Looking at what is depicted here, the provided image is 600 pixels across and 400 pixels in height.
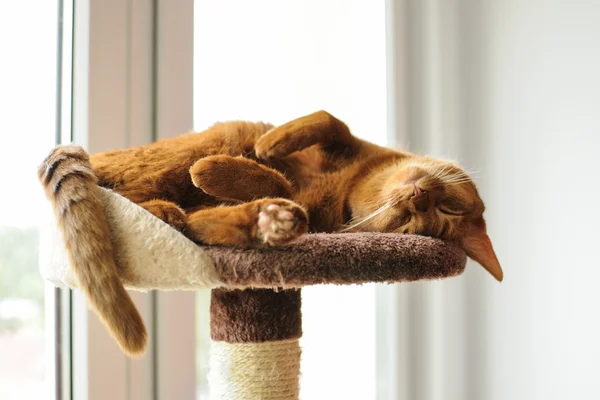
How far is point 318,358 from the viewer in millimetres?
2328

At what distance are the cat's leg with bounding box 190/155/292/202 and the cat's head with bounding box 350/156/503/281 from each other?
0.24 meters

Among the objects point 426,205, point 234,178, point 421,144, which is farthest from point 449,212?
point 421,144

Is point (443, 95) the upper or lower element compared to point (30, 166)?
upper

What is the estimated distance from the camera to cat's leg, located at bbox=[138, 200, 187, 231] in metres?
0.88

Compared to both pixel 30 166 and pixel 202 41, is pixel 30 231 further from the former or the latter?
pixel 202 41

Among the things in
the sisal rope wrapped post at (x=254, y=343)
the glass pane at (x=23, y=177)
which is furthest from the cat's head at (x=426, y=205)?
the glass pane at (x=23, y=177)

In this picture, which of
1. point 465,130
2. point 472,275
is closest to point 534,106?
point 465,130

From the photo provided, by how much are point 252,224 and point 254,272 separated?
0.06 m

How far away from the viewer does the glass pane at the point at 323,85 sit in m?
2.02

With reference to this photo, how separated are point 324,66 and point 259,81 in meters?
0.36

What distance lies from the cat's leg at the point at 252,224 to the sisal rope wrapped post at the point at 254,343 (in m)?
0.18

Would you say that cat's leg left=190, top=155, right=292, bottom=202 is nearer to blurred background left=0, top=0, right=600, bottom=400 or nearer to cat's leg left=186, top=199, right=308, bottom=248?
cat's leg left=186, top=199, right=308, bottom=248

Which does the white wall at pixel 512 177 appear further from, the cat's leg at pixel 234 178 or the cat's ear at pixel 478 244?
the cat's leg at pixel 234 178

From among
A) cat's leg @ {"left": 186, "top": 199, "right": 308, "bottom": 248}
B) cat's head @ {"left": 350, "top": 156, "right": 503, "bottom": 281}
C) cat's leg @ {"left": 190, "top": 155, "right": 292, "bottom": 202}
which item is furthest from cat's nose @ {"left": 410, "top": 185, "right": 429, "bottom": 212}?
cat's leg @ {"left": 186, "top": 199, "right": 308, "bottom": 248}
